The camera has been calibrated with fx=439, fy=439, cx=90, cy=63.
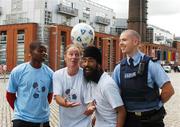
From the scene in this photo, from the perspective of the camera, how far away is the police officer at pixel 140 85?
14.1ft

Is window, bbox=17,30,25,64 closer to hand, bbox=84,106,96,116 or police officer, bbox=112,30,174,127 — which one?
hand, bbox=84,106,96,116

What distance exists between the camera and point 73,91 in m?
4.55

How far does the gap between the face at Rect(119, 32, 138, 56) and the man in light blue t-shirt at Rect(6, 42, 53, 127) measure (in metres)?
1.04

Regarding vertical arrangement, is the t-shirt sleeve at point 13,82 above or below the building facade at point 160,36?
below

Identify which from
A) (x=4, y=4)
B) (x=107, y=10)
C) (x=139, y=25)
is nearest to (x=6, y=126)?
(x=139, y=25)

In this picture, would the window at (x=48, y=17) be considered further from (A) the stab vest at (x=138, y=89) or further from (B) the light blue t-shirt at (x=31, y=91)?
(A) the stab vest at (x=138, y=89)

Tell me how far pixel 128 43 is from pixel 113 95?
0.55 meters

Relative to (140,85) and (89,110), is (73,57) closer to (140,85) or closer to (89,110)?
(89,110)

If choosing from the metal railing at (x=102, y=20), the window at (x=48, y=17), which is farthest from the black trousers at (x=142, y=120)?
the metal railing at (x=102, y=20)

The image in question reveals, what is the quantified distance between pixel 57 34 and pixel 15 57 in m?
8.35

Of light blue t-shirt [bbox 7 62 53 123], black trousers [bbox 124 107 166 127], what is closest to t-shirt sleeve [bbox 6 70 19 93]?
light blue t-shirt [bbox 7 62 53 123]

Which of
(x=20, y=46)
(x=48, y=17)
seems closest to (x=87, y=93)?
(x=20, y=46)

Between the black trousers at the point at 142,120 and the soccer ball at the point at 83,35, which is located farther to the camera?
the soccer ball at the point at 83,35

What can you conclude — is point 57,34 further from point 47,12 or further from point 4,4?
point 4,4
